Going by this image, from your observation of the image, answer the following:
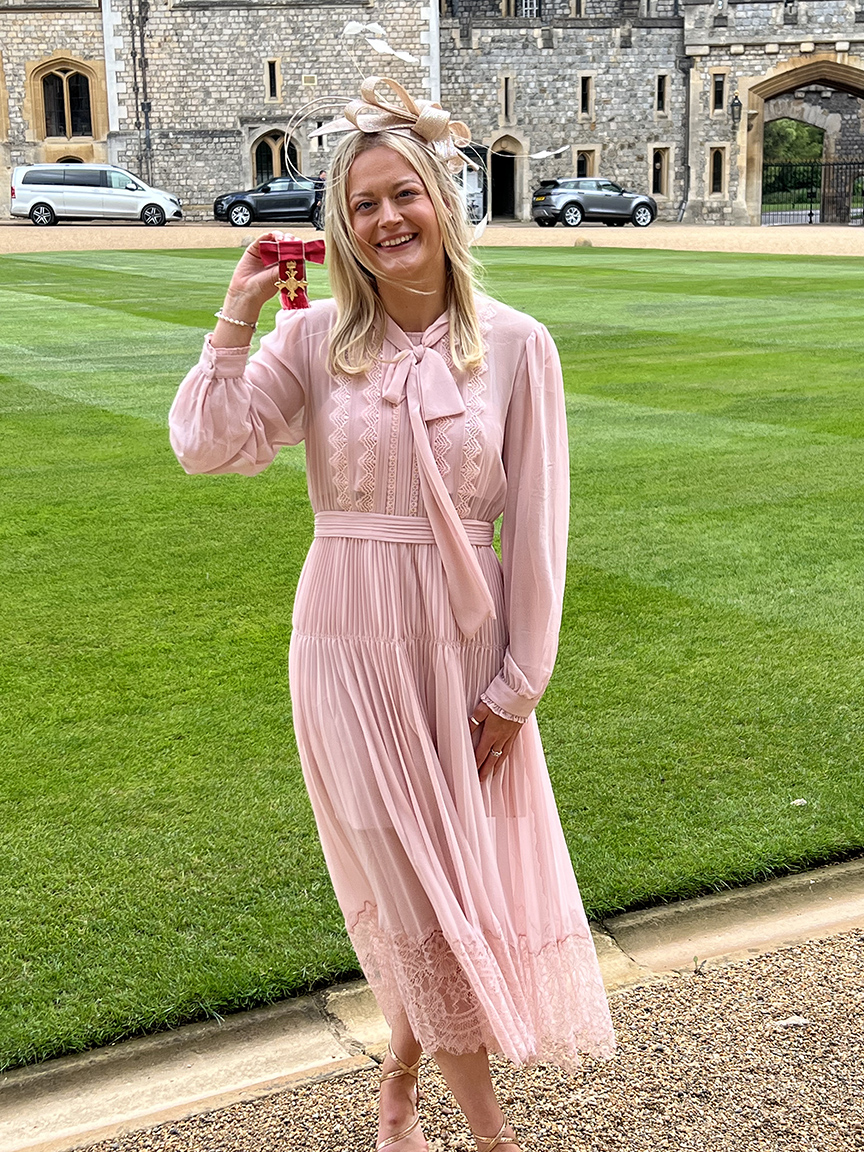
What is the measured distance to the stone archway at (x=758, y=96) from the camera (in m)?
42.0

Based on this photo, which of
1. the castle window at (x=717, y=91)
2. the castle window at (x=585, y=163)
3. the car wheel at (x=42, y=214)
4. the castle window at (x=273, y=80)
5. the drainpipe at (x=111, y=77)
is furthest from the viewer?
the castle window at (x=585, y=163)

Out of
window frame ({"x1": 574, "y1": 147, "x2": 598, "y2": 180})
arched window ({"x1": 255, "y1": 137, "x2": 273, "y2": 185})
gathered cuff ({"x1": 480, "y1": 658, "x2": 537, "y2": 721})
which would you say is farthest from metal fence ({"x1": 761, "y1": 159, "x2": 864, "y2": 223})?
gathered cuff ({"x1": 480, "y1": 658, "x2": 537, "y2": 721})

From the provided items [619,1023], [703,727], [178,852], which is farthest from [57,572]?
[619,1023]

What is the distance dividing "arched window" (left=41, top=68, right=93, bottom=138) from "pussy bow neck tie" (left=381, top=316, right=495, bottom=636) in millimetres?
43243

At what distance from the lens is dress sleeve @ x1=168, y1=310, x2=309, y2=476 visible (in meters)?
2.24

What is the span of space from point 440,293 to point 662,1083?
1.58 m

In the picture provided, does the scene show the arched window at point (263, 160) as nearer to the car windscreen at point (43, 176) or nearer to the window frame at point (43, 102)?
the window frame at point (43, 102)

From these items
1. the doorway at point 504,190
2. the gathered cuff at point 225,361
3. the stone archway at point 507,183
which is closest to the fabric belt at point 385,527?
the gathered cuff at point 225,361

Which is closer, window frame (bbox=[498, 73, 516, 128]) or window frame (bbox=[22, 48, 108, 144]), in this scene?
window frame (bbox=[22, 48, 108, 144])

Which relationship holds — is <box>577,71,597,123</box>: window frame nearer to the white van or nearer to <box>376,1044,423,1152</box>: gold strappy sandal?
the white van

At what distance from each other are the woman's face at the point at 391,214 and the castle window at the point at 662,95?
43.7m

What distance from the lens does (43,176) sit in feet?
115

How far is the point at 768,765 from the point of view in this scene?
4.04 meters

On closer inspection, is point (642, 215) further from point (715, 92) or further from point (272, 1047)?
point (272, 1047)
